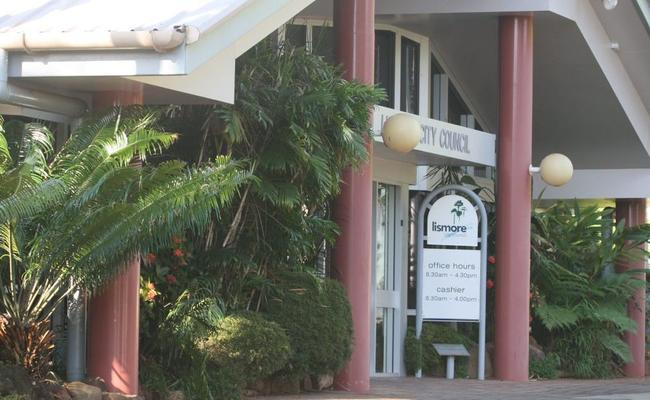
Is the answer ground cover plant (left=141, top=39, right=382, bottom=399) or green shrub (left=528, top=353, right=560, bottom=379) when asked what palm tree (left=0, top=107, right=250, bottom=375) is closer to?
ground cover plant (left=141, top=39, right=382, bottom=399)

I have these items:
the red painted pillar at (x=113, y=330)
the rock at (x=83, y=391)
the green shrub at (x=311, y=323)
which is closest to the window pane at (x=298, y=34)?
the green shrub at (x=311, y=323)

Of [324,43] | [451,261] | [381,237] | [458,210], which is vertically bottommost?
[451,261]

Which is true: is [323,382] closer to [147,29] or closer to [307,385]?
[307,385]

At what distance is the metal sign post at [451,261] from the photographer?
655 inches

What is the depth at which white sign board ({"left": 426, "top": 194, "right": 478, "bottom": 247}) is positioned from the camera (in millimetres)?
16734

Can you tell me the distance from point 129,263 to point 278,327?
7.71 feet

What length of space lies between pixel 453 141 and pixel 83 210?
25.9 ft

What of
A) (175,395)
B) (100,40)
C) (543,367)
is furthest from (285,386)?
(543,367)

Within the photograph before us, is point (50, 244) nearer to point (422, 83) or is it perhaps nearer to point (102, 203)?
point (102, 203)

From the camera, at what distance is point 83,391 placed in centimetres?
962

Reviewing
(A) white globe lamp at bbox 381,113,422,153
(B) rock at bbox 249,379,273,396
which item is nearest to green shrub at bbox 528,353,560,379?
(A) white globe lamp at bbox 381,113,422,153

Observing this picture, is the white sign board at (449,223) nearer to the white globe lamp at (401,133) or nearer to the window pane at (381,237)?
the window pane at (381,237)

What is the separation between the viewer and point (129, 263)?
31.6 feet

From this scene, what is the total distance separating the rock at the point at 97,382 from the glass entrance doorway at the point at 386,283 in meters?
6.61
